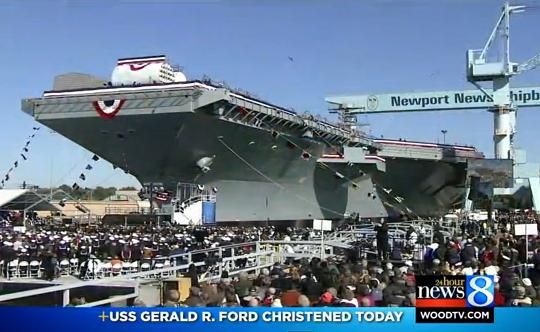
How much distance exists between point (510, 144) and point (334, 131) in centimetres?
1465

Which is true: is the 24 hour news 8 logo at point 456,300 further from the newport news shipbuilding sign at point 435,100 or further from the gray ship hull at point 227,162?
the newport news shipbuilding sign at point 435,100

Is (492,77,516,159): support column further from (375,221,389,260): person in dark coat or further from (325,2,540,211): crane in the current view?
(375,221,389,260): person in dark coat

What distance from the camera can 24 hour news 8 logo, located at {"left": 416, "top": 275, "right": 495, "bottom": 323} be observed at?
5.25 m

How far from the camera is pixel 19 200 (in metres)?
28.9

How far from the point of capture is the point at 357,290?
20.9 ft

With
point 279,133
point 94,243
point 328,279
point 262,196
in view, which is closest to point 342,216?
point 262,196

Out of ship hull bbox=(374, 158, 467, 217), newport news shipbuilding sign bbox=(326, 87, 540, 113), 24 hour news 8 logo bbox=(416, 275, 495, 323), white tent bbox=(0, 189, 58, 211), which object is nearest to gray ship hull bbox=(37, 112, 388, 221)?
white tent bbox=(0, 189, 58, 211)

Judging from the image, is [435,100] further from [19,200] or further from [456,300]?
[456,300]

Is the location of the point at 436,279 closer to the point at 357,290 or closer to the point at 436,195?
the point at 357,290

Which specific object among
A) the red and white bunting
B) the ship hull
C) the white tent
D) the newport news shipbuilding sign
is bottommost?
the white tent

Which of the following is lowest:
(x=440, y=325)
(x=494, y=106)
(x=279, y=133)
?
(x=440, y=325)

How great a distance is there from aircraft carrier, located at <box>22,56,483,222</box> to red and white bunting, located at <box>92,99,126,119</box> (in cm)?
4

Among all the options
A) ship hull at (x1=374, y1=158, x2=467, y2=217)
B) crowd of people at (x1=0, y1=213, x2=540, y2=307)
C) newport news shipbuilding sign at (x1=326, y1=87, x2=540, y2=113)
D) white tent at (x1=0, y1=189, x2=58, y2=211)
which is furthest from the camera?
newport news shipbuilding sign at (x1=326, y1=87, x2=540, y2=113)

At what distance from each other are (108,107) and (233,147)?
6.38 metres
